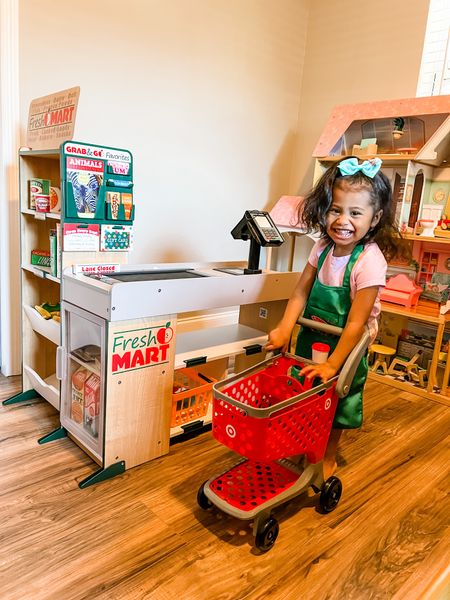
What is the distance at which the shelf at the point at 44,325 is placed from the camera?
6.18 feet

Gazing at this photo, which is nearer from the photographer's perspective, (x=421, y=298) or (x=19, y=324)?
(x=19, y=324)

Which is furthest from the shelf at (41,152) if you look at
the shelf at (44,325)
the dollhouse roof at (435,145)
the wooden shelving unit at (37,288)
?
the dollhouse roof at (435,145)

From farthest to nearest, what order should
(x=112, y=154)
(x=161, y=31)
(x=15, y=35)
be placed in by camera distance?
(x=161, y=31) < (x=15, y=35) < (x=112, y=154)

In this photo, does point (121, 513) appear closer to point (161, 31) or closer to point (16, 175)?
point (16, 175)

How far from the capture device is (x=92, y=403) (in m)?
1.72

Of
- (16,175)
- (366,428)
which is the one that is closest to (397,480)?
(366,428)

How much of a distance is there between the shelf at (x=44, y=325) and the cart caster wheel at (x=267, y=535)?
1072 millimetres

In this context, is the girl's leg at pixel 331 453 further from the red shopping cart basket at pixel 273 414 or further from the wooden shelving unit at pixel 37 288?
the wooden shelving unit at pixel 37 288

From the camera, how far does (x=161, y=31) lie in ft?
8.95

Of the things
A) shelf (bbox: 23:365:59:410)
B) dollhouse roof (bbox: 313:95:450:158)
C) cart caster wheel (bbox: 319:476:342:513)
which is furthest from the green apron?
dollhouse roof (bbox: 313:95:450:158)

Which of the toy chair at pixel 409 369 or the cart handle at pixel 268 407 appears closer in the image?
the cart handle at pixel 268 407

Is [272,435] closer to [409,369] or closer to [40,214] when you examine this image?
[40,214]

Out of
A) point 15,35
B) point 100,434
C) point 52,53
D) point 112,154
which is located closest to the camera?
point 100,434

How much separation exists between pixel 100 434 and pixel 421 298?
84.9 inches
